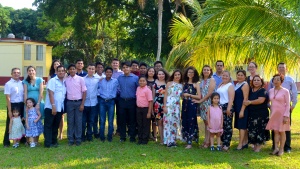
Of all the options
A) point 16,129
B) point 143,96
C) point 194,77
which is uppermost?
point 194,77

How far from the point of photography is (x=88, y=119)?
8164 mm

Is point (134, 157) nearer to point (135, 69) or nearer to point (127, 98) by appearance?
point (127, 98)

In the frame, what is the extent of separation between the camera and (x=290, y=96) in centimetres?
773

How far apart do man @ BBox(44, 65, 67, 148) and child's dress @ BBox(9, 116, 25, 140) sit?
574mm

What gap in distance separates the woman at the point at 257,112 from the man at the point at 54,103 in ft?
12.2

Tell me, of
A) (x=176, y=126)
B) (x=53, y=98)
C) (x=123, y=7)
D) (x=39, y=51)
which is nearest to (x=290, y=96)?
(x=176, y=126)

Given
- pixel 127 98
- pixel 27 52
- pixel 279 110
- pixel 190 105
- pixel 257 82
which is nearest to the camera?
pixel 279 110

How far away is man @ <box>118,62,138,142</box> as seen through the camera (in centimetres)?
800

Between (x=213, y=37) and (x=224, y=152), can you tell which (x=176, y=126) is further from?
(x=213, y=37)

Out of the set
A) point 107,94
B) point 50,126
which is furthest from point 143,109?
point 50,126

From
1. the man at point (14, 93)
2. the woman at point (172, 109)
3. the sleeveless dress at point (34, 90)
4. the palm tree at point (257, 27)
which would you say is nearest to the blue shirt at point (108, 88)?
the woman at point (172, 109)

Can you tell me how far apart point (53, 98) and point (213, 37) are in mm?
4773

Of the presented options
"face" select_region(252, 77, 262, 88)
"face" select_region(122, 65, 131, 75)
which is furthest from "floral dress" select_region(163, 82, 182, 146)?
"face" select_region(252, 77, 262, 88)

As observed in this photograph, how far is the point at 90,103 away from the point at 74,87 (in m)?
0.59
